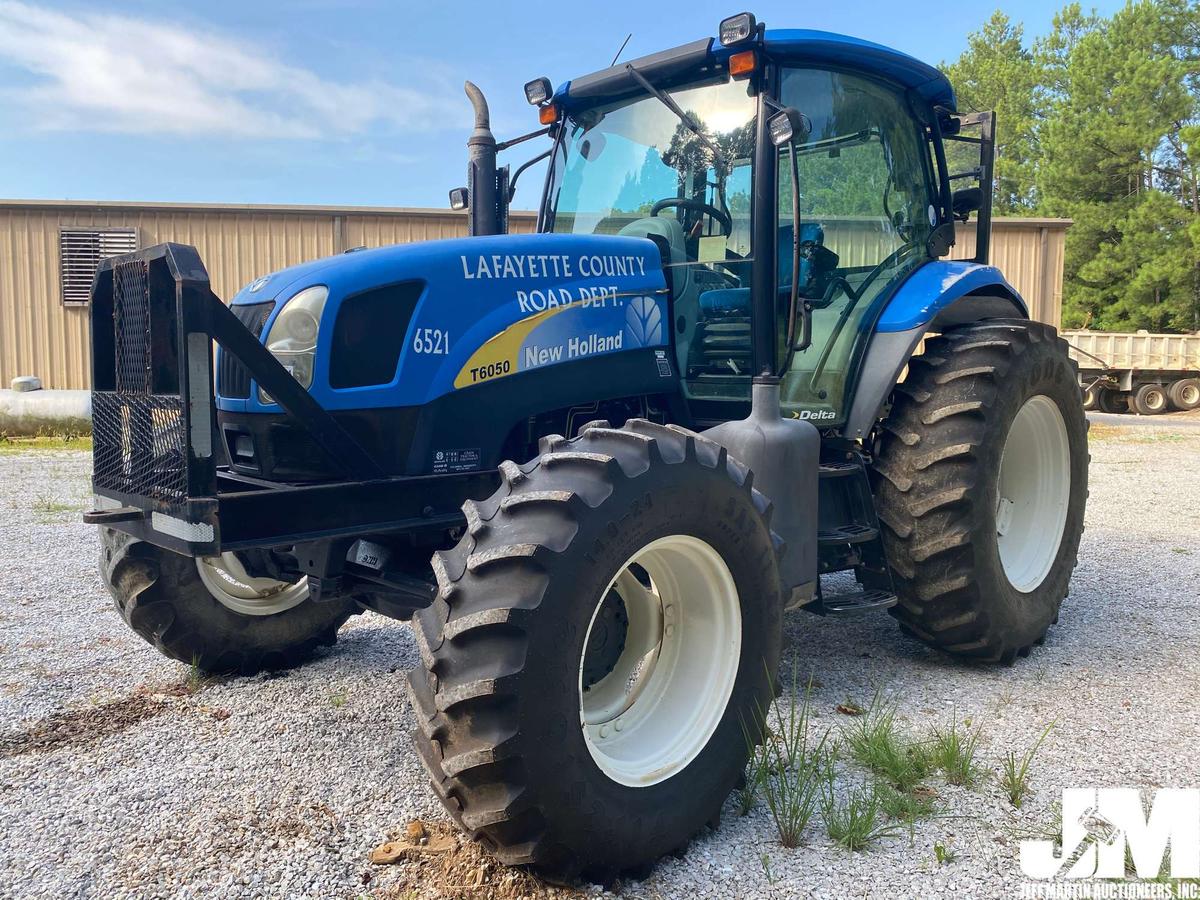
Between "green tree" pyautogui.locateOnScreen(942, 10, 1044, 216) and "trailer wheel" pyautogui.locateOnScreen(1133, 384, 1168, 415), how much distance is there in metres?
18.6

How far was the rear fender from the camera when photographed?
4.07 meters

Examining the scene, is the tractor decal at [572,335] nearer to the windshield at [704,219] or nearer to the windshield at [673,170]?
the windshield at [704,219]

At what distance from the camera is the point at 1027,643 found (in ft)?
14.2

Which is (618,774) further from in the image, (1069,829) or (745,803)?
(1069,829)

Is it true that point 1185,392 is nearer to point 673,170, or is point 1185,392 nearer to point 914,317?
point 914,317

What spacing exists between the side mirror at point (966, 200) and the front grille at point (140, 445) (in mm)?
4126

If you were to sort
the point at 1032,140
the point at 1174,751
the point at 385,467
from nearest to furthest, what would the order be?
1. the point at 385,467
2. the point at 1174,751
3. the point at 1032,140

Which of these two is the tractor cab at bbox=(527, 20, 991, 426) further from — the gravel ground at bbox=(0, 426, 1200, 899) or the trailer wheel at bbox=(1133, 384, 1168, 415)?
the trailer wheel at bbox=(1133, 384, 1168, 415)

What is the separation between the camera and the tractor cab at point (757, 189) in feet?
12.4

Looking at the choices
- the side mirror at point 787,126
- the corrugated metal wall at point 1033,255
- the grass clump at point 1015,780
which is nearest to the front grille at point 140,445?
the side mirror at point 787,126

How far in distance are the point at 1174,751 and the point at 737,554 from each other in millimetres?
1820

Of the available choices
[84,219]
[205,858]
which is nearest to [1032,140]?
[84,219]

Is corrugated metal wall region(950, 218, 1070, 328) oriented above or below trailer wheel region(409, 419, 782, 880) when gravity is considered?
above

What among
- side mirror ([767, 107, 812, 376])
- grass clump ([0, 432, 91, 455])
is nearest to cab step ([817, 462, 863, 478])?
side mirror ([767, 107, 812, 376])
